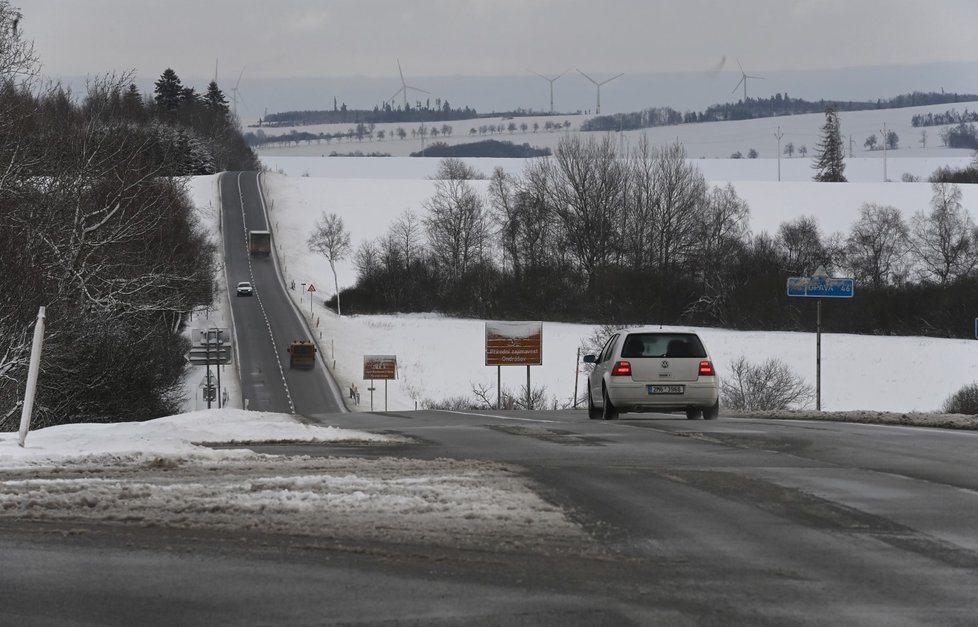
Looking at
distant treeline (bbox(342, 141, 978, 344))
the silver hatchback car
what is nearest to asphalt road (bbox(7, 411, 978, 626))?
the silver hatchback car

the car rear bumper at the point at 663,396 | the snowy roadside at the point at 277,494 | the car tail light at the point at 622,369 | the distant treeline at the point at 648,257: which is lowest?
the snowy roadside at the point at 277,494

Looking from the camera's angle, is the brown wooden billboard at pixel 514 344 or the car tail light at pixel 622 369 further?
the brown wooden billboard at pixel 514 344

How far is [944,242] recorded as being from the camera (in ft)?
426

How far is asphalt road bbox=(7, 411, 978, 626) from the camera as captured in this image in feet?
22.0

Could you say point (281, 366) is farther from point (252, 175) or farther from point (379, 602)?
point (252, 175)

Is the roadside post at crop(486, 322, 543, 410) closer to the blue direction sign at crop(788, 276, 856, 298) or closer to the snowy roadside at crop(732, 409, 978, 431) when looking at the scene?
the blue direction sign at crop(788, 276, 856, 298)

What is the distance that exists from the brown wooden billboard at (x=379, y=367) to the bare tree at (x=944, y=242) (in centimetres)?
5578

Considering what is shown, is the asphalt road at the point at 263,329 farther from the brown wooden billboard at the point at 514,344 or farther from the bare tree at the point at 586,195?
the bare tree at the point at 586,195

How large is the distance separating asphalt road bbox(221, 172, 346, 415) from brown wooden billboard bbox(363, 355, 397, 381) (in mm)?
2261

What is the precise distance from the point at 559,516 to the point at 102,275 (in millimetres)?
36024

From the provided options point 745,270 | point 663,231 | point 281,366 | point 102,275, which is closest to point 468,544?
point 102,275

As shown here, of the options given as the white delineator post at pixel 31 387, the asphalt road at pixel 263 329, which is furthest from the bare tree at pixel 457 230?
the white delineator post at pixel 31 387

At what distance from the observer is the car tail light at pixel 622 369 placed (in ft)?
81.4

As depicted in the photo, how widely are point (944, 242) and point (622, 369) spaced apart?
113 m
